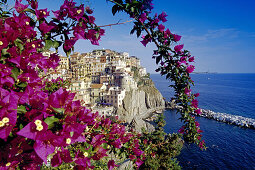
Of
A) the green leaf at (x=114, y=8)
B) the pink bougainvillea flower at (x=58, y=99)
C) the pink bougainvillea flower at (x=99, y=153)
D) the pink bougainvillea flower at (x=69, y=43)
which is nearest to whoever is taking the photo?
the pink bougainvillea flower at (x=58, y=99)

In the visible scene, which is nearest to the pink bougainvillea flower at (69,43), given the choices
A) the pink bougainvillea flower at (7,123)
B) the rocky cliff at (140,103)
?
the pink bougainvillea flower at (7,123)

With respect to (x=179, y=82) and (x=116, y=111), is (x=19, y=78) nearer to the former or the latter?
(x=179, y=82)

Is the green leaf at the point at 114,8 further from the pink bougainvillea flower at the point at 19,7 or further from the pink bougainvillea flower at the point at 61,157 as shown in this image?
the pink bougainvillea flower at the point at 61,157

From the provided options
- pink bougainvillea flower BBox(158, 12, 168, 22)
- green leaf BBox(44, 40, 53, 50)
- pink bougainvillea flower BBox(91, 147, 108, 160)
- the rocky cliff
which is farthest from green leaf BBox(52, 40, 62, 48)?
the rocky cliff

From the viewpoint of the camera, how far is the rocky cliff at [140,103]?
4872cm

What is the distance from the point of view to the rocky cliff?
48722 mm

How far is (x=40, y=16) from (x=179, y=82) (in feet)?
7.00

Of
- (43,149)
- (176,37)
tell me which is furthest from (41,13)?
(176,37)

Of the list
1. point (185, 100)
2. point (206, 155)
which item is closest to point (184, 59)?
point (185, 100)

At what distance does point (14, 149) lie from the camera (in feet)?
3.45

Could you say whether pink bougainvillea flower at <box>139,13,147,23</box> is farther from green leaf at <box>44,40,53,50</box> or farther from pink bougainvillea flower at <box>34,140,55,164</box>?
pink bougainvillea flower at <box>34,140,55,164</box>

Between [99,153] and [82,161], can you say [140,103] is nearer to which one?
[99,153]

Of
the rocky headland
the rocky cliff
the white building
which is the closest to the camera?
the rocky headland

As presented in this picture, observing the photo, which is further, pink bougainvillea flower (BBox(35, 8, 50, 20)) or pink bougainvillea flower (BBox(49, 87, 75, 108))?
pink bougainvillea flower (BBox(35, 8, 50, 20))
